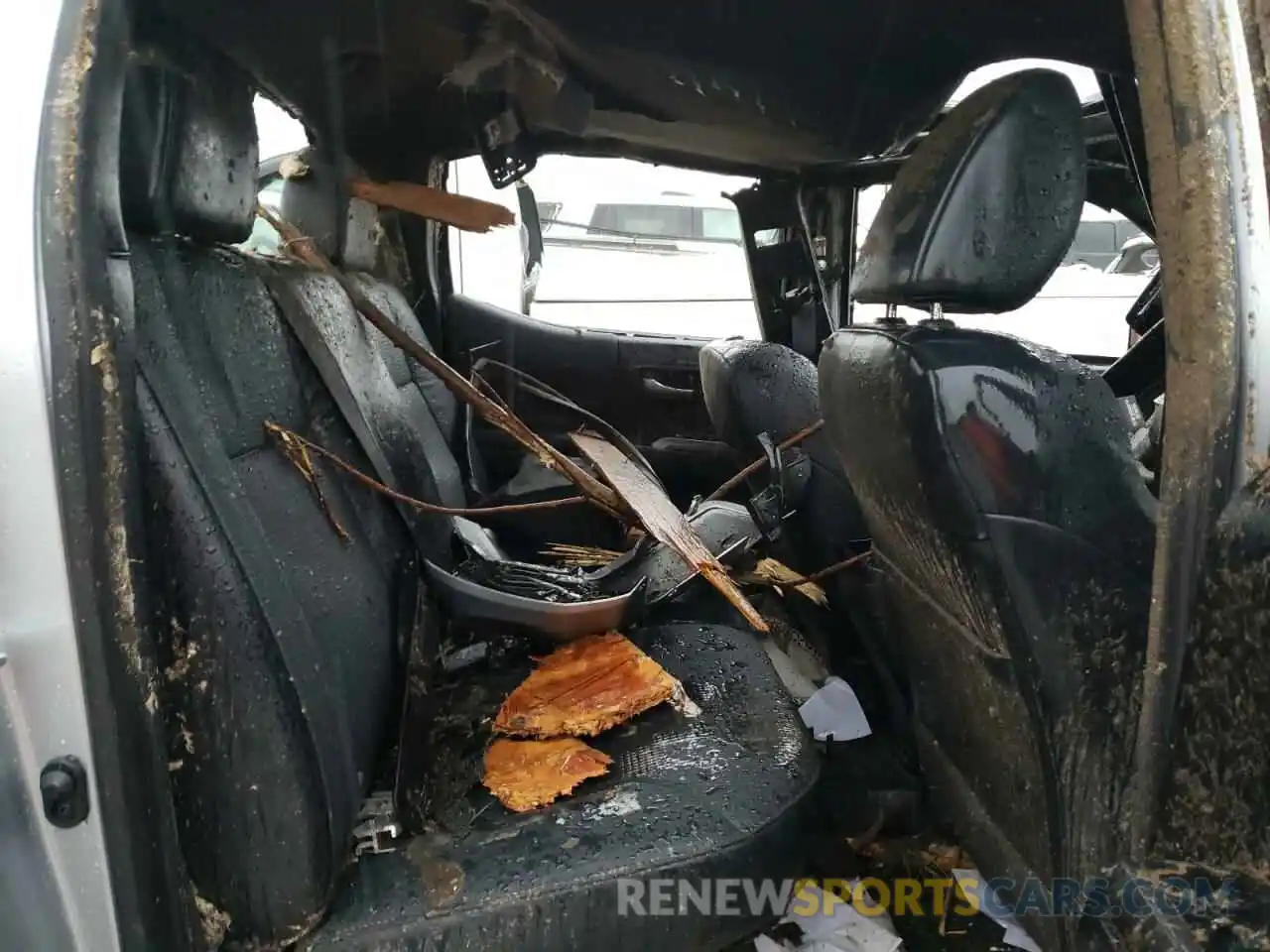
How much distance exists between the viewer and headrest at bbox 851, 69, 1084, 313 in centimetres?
95

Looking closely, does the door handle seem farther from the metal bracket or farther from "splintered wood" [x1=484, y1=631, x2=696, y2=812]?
the metal bracket

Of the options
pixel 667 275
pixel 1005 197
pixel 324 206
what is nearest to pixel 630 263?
pixel 667 275

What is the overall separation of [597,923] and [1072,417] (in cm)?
80

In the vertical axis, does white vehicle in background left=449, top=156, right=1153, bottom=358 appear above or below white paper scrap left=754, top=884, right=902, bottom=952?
above

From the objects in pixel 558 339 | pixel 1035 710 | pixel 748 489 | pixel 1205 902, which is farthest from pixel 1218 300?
pixel 558 339

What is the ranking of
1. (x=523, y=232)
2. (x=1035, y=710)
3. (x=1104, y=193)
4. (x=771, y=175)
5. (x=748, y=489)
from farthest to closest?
1. (x=523, y=232)
2. (x=771, y=175)
3. (x=748, y=489)
4. (x=1104, y=193)
5. (x=1035, y=710)

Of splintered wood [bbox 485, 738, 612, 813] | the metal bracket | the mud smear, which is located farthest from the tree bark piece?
the mud smear

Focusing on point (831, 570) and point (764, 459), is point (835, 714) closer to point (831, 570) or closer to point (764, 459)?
point (831, 570)

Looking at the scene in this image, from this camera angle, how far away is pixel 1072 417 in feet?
3.26

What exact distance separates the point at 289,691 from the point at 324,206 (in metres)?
1.27

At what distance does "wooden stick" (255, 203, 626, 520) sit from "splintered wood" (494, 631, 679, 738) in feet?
1.05

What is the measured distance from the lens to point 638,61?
161cm

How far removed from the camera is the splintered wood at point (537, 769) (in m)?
1.22

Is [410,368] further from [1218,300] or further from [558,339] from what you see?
[1218,300]
